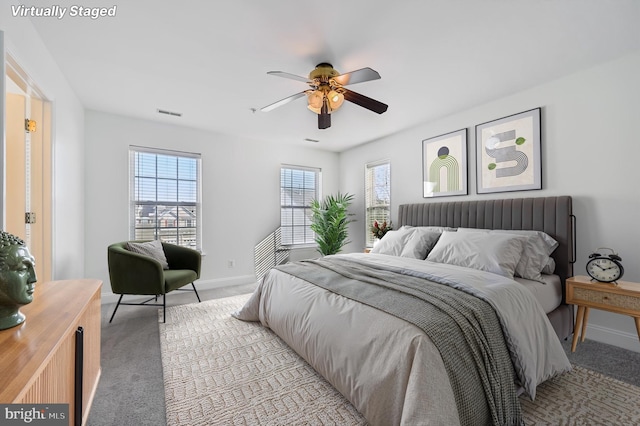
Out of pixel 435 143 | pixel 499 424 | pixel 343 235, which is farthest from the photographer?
pixel 343 235

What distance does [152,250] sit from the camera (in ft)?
11.0

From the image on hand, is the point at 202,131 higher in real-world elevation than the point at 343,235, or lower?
higher

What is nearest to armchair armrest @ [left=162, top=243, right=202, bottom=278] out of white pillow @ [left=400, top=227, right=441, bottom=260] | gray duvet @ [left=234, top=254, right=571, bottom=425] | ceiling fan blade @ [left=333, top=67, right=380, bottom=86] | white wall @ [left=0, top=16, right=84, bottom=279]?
white wall @ [left=0, top=16, right=84, bottom=279]

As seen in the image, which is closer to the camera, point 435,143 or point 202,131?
point 435,143

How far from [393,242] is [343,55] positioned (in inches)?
85.6

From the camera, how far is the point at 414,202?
423cm

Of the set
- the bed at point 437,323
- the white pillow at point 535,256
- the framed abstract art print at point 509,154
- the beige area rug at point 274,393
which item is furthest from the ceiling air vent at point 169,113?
the white pillow at point 535,256

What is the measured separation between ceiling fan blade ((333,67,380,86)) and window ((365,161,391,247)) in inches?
104

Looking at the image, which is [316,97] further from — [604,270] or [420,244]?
[604,270]

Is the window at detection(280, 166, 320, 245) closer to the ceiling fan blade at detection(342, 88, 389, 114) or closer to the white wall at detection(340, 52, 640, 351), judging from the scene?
the ceiling fan blade at detection(342, 88, 389, 114)

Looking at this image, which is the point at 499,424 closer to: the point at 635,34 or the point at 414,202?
the point at 635,34

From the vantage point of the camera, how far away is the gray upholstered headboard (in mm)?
2613

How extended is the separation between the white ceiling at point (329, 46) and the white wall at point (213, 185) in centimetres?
60

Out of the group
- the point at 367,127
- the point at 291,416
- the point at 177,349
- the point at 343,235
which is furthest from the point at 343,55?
the point at 343,235
